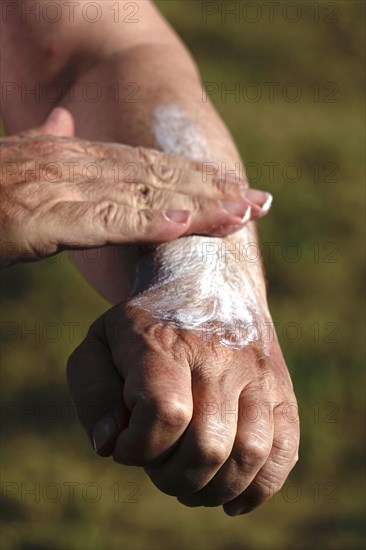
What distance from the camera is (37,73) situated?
2.00 meters

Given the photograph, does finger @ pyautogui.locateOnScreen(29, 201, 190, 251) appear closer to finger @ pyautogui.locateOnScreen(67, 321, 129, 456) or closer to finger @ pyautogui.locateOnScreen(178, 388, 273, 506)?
finger @ pyautogui.locateOnScreen(67, 321, 129, 456)

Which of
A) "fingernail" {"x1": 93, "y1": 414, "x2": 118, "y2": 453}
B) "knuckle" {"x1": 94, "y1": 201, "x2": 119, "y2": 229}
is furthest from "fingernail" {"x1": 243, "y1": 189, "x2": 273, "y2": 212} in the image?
"fingernail" {"x1": 93, "y1": 414, "x2": 118, "y2": 453}

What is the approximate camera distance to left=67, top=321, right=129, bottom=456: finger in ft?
4.04

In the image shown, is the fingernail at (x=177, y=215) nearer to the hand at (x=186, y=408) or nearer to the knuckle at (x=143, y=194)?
the knuckle at (x=143, y=194)

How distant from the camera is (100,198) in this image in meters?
1.44

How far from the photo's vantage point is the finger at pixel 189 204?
4.75ft

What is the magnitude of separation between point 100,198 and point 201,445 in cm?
44

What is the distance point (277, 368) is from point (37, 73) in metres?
0.96

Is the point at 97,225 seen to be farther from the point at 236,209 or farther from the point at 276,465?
the point at 276,465

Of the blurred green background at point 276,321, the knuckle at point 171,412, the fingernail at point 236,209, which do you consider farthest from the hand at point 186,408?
the blurred green background at point 276,321

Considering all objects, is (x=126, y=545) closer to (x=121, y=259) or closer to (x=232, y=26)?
(x=121, y=259)

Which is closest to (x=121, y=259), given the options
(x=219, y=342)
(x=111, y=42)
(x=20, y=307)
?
(x=219, y=342)

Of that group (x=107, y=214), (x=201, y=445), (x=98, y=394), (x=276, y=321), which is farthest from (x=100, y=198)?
(x=276, y=321)

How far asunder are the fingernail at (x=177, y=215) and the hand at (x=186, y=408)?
0.18m
